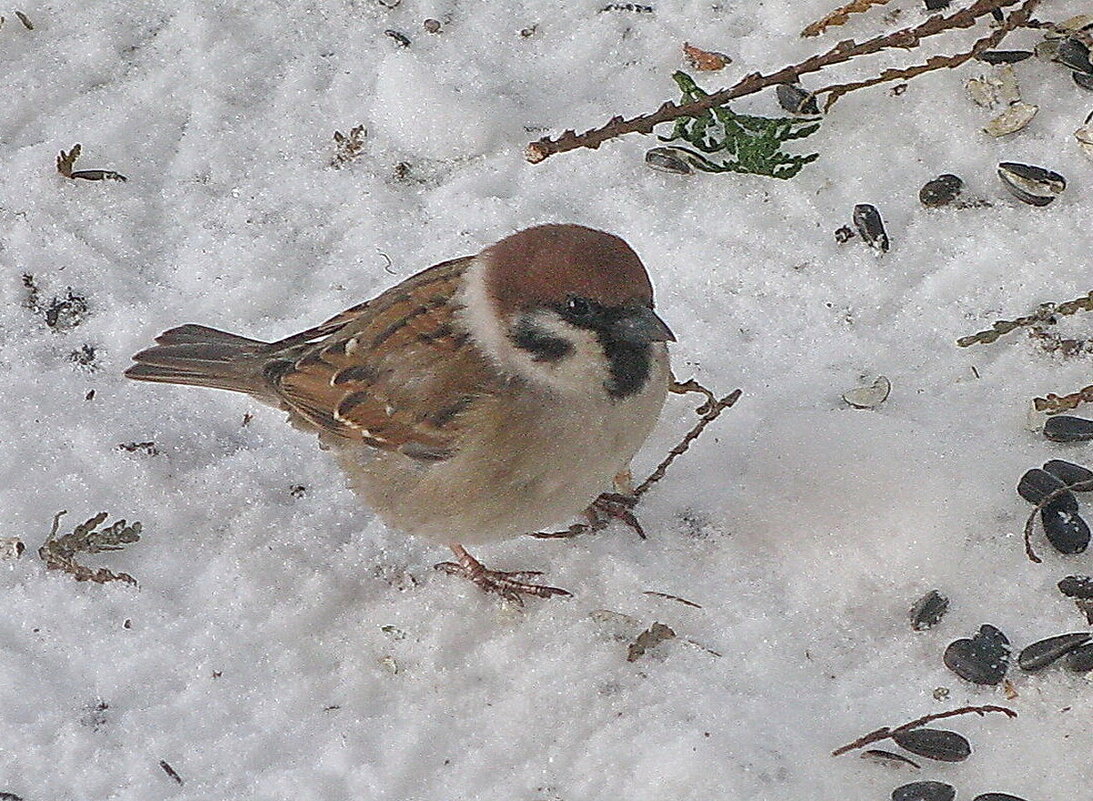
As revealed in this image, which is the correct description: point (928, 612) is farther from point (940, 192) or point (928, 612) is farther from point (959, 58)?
point (959, 58)

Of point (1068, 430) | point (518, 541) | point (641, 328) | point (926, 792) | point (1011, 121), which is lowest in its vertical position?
point (518, 541)

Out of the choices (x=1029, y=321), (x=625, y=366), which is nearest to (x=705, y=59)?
(x=1029, y=321)

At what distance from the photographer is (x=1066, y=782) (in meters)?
2.42

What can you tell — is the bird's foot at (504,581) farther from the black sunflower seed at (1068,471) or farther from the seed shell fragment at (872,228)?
the seed shell fragment at (872,228)

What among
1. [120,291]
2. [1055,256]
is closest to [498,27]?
[120,291]

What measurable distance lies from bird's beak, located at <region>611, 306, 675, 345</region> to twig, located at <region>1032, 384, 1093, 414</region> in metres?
0.96

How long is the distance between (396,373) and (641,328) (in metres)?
0.57

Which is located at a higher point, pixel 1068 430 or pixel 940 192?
pixel 940 192

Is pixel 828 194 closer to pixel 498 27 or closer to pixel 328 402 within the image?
pixel 498 27

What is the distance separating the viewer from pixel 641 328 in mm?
2494

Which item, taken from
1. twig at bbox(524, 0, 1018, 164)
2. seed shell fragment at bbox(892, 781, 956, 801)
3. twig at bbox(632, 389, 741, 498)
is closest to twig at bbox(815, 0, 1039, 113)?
twig at bbox(524, 0, 1018, 164)

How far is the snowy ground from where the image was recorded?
8.44ft

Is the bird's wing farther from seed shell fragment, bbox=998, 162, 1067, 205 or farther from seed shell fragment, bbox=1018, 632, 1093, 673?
seed shell fragment, bbox=998, 162, 1067, 205

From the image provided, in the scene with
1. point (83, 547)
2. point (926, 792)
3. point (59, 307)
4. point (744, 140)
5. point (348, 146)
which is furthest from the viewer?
point (348, 146)
